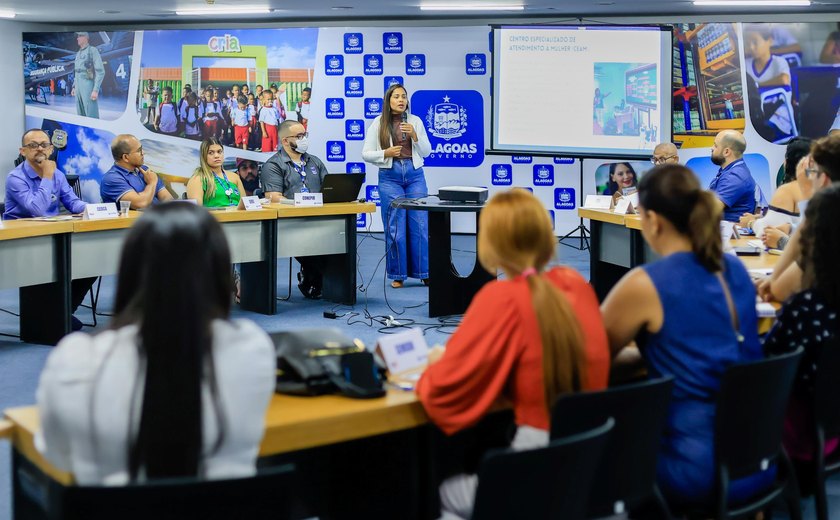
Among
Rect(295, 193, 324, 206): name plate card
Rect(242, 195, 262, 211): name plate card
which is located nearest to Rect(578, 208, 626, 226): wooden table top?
Rect(295, 193, 324, 206): name plate card

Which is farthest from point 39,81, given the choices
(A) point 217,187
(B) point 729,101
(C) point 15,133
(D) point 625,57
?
(B) point 729,101

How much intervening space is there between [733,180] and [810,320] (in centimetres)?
345

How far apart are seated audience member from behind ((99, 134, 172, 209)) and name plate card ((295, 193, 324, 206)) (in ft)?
3.22

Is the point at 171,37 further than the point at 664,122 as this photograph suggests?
Yes

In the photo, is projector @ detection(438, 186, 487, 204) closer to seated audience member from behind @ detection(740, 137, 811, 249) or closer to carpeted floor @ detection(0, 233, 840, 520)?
carpeted floor @ detection(0, 233, 840, 520)

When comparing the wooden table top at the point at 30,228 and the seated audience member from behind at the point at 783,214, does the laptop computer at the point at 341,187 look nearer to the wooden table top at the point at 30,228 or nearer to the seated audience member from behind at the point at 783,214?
the wooden table top at the point at 30,228

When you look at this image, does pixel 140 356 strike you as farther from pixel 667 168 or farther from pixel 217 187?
pixel 217 187

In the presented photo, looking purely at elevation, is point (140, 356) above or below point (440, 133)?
below

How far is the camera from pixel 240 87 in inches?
436

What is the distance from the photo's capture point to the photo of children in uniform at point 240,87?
11.0 meters

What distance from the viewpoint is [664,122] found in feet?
26.0

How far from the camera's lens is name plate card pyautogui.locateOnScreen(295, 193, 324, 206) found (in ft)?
21.8

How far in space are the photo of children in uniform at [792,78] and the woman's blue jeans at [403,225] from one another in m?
4.71

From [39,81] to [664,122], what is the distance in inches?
309
